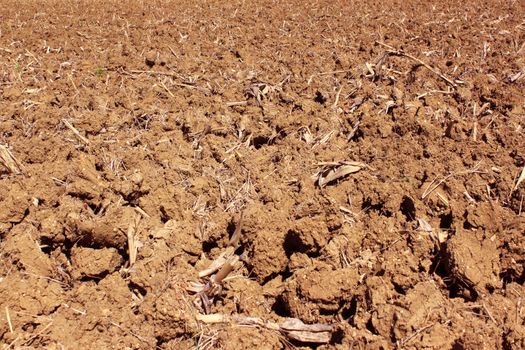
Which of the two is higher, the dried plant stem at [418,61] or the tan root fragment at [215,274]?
the dried plant stem at [418,61]

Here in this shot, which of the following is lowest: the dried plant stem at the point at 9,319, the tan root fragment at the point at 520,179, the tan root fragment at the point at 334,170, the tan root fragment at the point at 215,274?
the dried plant stem at the point at 9,319

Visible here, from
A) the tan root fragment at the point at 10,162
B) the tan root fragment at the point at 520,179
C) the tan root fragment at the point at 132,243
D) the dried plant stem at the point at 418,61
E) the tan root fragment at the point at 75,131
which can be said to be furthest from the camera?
the dried plant stem at the point at 418,61

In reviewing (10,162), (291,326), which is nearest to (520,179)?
(291,326)

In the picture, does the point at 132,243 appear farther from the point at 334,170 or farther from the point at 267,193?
the point at 334,170

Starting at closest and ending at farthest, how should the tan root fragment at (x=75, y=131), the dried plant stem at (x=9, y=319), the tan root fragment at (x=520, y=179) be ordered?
the dried plant stem at (x=9, y=319), the tan root fragment at (x=520, y=179), the tan root fragment at (x=75, y=131)

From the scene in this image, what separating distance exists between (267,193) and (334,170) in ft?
1.63

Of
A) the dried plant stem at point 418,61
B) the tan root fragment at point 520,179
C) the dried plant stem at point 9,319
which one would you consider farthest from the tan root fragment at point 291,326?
the dried plant stem at point 418,61

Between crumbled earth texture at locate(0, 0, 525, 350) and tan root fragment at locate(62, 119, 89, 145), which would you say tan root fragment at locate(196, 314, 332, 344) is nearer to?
crumbled earth texture at locate(0, 0, 525, 350)

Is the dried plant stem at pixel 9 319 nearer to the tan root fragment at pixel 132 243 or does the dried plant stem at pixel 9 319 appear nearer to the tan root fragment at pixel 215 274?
the tan root fragment at pixel 132 243

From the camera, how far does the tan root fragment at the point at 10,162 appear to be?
2.87m

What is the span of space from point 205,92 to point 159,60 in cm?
89

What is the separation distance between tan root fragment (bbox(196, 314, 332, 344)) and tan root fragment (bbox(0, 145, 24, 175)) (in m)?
1.61

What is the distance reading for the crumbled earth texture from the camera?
2121mm

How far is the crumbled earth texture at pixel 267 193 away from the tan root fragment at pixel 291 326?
0.03 m
